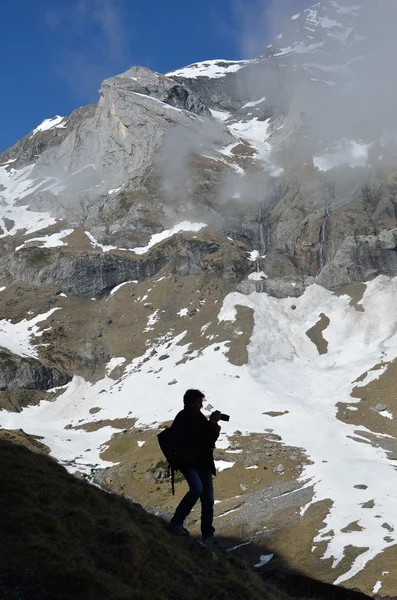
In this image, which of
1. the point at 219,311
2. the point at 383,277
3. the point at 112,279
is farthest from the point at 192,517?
the point at 112,279

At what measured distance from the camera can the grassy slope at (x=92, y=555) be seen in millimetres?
9523

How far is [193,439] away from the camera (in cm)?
1429

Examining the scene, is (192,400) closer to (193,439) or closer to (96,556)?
(193,439)

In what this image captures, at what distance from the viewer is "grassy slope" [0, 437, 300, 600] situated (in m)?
9.52

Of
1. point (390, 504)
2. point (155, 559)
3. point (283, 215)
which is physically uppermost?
point (283, 215)

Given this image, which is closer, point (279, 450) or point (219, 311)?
point (279, 450)

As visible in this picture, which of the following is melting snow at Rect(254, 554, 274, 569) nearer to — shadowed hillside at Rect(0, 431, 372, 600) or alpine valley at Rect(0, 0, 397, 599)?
alpine valley at Rect(0, 0, 397, 599)

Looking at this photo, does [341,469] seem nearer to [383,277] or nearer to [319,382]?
[319,382]

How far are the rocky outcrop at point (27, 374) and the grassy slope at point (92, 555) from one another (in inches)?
4689

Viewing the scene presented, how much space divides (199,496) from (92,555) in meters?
3.74

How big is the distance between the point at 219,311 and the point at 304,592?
129599mm

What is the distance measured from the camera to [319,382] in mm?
114250

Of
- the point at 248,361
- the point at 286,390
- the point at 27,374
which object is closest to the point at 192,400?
the point at 286,390

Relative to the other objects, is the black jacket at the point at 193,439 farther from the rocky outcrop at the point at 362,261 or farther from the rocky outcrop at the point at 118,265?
the rocky outcrop at the point at 118,265
